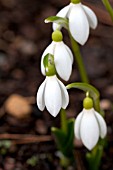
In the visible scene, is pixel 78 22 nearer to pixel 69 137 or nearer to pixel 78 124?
pixel 78 124

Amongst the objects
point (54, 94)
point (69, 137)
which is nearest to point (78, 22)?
point (54, 94)

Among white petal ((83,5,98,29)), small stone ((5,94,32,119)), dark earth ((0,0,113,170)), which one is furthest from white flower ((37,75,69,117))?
small stone ((5,94,32,119))

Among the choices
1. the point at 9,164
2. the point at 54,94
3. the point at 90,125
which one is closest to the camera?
the point at 54,94

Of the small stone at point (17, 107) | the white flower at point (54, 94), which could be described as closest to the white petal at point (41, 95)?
the white flower at point (54, 94)

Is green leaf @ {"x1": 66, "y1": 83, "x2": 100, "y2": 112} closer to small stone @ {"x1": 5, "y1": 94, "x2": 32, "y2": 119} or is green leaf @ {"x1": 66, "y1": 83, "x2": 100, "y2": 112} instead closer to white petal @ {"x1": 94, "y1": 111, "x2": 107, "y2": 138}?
white petal @ {"x1": 94, "y1": 111, "x2": 107, "y2": 138}

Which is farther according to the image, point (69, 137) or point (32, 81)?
point (32, 81)

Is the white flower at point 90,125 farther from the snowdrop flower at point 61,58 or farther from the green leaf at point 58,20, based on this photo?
the green leaf at point 58,20

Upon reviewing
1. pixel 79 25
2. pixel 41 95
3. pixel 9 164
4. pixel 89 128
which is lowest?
pixel 9 164
